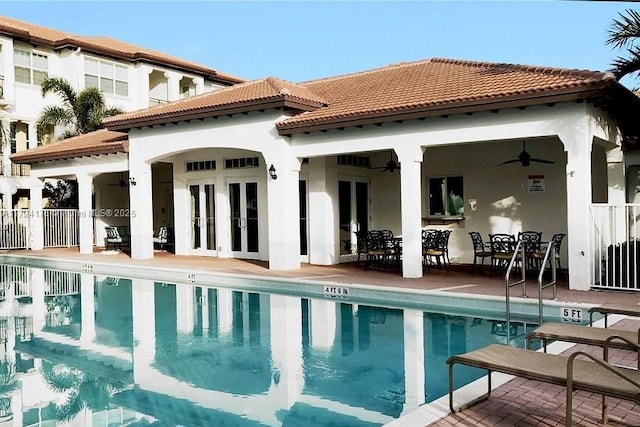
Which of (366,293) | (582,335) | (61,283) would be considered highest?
(582,335)

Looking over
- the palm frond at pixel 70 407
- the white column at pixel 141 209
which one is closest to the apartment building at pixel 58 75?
the white column at pixel 141 209

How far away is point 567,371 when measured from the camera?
4.27 metres

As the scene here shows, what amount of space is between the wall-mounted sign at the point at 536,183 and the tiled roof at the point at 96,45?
82.0 ft

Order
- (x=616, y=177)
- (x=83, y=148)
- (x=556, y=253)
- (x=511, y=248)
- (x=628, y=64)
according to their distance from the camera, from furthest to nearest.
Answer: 1. (x=83, y=148)
2. (x=616, y=177)
3. (x=511, y=248)
4. (x=556, y=253)
5. (x=628, y=64)

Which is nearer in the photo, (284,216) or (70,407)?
(70,407)

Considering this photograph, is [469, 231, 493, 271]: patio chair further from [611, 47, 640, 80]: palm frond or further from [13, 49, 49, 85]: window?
[13, 49, 49, 85]: window

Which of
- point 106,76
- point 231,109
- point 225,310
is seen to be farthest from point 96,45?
point 225,310

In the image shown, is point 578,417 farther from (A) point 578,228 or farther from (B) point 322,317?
(A) point 578,228

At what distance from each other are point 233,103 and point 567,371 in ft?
42.5

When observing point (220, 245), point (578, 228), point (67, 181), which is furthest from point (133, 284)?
point (67, 181)

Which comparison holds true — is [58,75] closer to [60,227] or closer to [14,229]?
[60,227]

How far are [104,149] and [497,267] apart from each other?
1411 cm

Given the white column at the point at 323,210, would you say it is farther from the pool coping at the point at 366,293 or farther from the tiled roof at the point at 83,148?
the tiled roof at the point at 83,148

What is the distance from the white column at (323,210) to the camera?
56.1 feet
